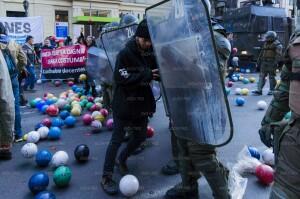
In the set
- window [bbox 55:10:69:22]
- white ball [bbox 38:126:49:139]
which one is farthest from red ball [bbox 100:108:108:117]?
window [bbox 55:10:69:22]

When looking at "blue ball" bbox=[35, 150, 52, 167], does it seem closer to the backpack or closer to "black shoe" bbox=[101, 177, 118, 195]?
"black shoe" bbox=[101, 177, 118, 195]

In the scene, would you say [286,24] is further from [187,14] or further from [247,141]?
[187,14]

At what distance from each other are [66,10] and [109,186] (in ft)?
86.5

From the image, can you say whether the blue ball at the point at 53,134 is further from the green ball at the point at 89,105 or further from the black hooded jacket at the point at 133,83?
the black hooded jacket at the point at 133,83

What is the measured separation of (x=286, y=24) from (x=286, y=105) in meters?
16.7

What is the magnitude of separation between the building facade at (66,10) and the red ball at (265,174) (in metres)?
21.4

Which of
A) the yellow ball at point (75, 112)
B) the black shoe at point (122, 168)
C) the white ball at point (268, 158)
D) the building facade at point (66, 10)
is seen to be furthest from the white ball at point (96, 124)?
the building facade at point (66, 10)

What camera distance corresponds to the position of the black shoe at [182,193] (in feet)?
11.8

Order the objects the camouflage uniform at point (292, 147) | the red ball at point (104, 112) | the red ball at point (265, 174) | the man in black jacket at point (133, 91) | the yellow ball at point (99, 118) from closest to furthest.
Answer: the camouflage uniform at point (292, 147), the man in black jacket at point (133, 91), the red ball at point (265, 174), the yellow ball at point (99, 118), the red ball at point (104, 112)

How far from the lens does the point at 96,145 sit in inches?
226

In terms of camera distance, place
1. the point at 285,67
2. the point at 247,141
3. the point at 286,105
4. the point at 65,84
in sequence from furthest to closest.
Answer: the point at 65,84
the point at 247,141
the point at 286,105
the point at 285,67

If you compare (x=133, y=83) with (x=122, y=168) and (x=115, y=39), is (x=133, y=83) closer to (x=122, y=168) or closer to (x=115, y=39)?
(x=122, y=168)

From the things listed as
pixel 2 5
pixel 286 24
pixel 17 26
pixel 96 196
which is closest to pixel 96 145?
pixel 96 196

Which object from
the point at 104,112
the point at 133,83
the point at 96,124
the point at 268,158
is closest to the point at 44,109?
the point at 104,112
